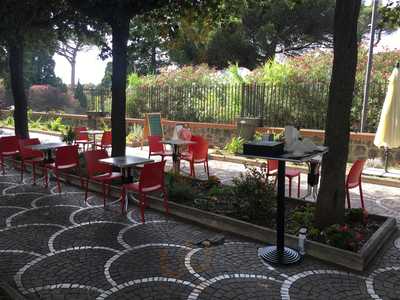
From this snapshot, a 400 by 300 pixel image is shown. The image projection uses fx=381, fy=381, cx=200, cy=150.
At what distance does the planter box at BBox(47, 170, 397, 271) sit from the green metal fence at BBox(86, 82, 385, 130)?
6390 mm

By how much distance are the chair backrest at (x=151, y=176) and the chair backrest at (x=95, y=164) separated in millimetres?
1360

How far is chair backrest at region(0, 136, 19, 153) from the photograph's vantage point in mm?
8625

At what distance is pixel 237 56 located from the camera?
24906 mm

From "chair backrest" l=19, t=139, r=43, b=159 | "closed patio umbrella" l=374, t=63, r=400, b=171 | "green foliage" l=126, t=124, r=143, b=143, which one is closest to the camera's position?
"closed patio umbrella" l=374, t=63, r=400, b=171

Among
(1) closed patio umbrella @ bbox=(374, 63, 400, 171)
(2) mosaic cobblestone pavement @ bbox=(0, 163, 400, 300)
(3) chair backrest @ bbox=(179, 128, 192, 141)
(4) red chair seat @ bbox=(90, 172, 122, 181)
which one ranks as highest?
(1) closed patio umbrella @ bbox=(374, 63, 400, 171)

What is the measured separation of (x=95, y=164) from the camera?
256 inches

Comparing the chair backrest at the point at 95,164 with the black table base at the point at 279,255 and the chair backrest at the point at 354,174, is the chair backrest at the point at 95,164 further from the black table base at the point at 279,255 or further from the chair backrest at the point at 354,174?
the chair backrest at the point at 354,174

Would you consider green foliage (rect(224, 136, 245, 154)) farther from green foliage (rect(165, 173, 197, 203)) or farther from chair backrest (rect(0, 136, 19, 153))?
chair backrest (rect(0, 136, 19, 153))

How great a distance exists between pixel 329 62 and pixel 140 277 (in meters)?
10.7

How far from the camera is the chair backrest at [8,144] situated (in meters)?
8.62

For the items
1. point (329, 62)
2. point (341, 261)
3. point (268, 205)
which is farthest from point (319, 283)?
point (329, 62)

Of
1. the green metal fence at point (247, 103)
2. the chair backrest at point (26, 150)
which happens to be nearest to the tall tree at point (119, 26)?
the chair backrest at point (26, 150)

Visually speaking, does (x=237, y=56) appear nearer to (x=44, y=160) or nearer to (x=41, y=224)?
(x=44, y=160)

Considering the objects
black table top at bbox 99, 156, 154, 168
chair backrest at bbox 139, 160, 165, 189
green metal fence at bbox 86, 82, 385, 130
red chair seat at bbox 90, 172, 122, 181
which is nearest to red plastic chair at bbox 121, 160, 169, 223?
chair backrest at bbox 139, 160, 165, 189
